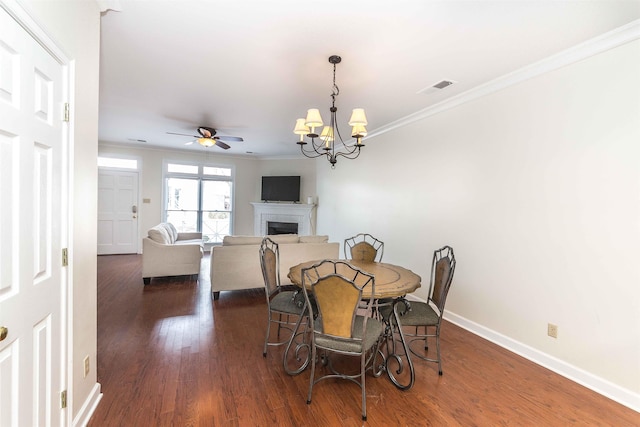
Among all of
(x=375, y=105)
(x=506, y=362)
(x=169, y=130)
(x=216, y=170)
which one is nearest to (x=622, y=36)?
(x=375, y=105)

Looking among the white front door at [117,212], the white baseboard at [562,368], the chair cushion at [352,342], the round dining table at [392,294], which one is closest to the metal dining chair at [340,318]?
the chair cushion at [352,342]

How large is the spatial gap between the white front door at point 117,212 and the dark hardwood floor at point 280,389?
441cm

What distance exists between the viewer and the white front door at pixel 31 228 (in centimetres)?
106

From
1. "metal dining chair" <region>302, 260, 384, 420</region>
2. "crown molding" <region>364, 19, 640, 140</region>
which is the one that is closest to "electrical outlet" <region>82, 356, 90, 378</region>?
"metal dining chair" <region>302, 260, 384, 420</region>

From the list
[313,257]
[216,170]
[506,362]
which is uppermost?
[216,170]

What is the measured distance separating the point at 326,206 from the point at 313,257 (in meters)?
2.68

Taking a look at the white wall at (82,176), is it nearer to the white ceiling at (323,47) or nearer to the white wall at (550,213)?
the white ceiling at (323,47)

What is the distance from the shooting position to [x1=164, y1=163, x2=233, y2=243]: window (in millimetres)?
7363

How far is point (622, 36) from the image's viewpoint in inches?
81.8

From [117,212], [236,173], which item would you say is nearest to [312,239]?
[236,173]

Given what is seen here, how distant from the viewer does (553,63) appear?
8.09ft

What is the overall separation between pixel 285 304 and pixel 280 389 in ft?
2.26

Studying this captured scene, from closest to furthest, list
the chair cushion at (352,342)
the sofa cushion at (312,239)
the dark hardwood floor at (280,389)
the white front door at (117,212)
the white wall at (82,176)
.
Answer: the white wall at (82,176), the dark hardwood floor at (280,389), the chair cushion at (352,342), the sofa cushion at (312,239), the white front door at (117,212)

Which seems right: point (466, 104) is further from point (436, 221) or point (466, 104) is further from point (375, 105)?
point (436, 221)
